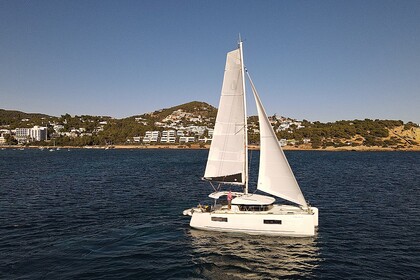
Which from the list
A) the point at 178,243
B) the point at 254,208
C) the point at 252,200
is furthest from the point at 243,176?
the point at 178,243

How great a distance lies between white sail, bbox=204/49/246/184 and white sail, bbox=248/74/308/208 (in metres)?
1.41

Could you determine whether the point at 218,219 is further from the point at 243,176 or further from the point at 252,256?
the point at 252,256

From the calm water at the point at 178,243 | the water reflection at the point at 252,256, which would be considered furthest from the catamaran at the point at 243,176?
the calm water at the point at 178,243

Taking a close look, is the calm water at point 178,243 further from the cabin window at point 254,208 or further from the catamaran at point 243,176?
the cabin window at point 254,208

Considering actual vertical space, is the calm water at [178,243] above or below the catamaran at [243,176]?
below

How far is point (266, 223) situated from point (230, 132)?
7.70 meters

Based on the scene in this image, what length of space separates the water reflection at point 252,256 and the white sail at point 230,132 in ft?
16.4

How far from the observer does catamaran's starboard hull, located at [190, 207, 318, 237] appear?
893 inches

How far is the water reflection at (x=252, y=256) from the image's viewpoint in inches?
702

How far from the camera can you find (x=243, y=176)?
82.1 feet

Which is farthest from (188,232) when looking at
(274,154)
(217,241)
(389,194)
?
(389,194)

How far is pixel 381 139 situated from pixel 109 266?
210m

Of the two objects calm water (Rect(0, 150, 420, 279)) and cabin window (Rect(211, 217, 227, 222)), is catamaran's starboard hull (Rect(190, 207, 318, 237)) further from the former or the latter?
calm water (Rect(0, 150, 420, 279))

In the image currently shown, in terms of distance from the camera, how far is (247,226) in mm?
23344
